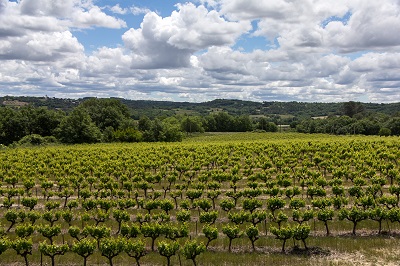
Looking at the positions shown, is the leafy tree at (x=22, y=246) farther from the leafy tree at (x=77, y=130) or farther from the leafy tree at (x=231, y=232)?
the leafy tree at (x=77, y=130)

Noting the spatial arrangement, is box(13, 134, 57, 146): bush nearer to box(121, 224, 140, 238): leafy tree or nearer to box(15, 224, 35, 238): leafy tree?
box(15, 224, 35, 238): leafy tree

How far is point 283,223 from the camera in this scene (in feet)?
77.6

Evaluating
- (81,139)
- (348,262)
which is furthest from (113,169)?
(81,139)

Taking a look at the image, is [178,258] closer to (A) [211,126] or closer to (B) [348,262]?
(B) [348,262]

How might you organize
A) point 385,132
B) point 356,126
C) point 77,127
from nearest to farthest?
point 77,127 < point 385,132 < point 356,126

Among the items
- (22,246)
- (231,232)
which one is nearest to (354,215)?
(231,232)

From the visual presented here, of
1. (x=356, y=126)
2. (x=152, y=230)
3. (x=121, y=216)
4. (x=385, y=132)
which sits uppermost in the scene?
(x=152, y=230)

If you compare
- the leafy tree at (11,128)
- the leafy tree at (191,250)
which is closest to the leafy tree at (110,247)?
the leafy tree at (191,250)

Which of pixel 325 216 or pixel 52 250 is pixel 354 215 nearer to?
pixel 325 216

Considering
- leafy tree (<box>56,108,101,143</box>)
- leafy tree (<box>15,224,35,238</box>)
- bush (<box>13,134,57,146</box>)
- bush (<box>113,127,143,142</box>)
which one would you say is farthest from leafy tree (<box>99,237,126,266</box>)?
bush (<box>113,127,143,142</box>)

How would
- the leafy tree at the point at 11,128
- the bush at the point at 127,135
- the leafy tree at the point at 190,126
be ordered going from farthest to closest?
1. the leafy tree at the point at 190,126
2. the bush at the point at 127,135
3. the leafy tree at the point at 11,128

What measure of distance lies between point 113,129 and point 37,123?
20215 millimetres

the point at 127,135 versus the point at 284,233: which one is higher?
the point at 284,233

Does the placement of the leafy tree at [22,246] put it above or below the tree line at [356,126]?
above
